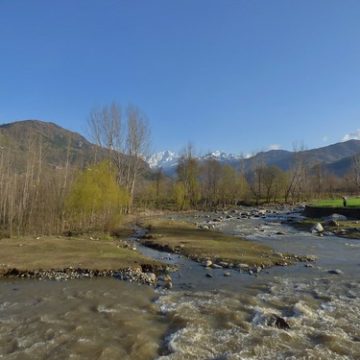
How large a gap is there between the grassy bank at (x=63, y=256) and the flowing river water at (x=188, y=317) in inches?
96.6

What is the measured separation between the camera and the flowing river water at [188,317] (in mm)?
12672

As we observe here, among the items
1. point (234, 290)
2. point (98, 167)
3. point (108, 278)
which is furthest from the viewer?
point (98, 167)

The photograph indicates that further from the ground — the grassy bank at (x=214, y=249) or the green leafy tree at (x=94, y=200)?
the green leafy tree at (x=94, y=200)

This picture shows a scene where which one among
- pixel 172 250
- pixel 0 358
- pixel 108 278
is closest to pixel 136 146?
pixel 172 250

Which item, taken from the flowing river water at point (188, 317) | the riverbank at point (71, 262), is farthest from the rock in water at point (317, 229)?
the riverbank at point (71, 262)

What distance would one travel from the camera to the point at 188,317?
15656 millimetres

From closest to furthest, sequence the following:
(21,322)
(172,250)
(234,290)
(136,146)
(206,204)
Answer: (21,322)
(234,290)
(172,250)
(136,146)
(206,204)

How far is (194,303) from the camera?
1766 centimetres

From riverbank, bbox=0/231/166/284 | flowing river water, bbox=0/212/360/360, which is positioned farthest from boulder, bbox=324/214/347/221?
riverbank, bbox=0/231/166/284

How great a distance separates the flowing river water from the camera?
12.7 meters

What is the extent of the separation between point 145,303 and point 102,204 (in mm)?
28415

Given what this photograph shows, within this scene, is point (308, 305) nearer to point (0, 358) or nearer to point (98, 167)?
point (0, 358)

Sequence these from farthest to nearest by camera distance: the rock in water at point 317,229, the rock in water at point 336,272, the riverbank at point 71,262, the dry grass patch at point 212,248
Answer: the rock in water at point 317,229 → the dry grass patch at point 212,248 → the rock in water at point 336,272 → the riverbank at point 71,262

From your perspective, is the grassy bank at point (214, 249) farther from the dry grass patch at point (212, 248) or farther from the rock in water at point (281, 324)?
the rock in water at point (281, 324)
